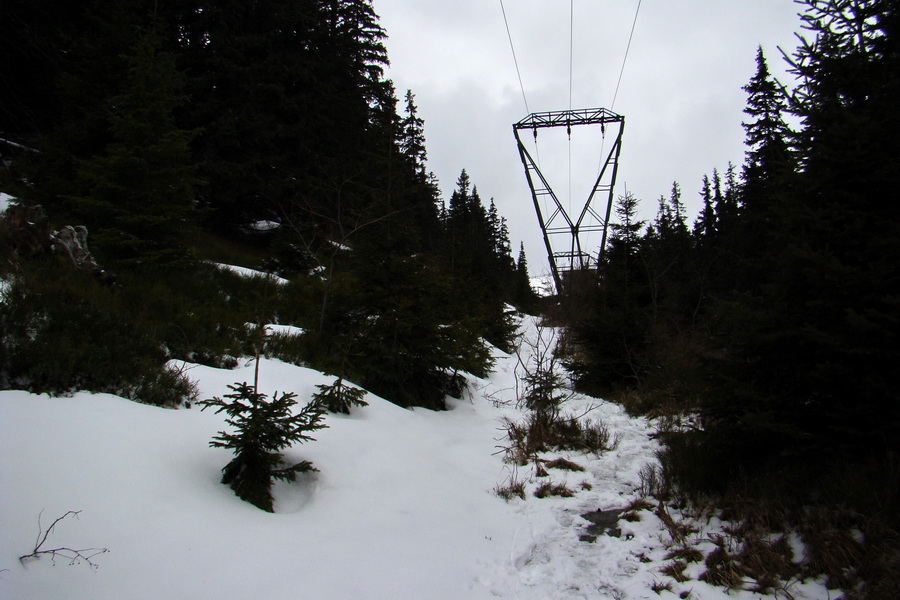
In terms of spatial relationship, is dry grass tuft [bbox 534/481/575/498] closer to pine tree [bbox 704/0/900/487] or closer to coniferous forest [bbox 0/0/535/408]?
pine tree [bbox 704/0/900/487]

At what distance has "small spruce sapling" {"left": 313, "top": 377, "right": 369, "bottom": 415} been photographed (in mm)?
5289

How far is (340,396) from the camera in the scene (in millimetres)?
5422

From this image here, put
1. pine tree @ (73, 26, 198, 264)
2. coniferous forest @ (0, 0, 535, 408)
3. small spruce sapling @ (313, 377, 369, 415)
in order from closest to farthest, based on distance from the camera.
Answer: coniferous forest @ (0, 0, 535, 408) → small spruce sapling @ (313, 377, 369, 415) → pine tree @ (73, 26, 198, 264)

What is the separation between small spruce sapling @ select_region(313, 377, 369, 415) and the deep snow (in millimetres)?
649

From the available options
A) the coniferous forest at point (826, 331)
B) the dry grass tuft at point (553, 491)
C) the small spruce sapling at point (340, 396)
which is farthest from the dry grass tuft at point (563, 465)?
the small spruce sapling at point (340, 396)

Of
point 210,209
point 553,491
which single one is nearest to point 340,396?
point 553,491

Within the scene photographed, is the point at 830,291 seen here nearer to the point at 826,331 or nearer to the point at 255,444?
the point at 826,331

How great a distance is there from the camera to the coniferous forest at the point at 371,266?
3145 millimetres

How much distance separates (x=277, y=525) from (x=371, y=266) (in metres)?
4.95

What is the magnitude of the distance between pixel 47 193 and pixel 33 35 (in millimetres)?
4184

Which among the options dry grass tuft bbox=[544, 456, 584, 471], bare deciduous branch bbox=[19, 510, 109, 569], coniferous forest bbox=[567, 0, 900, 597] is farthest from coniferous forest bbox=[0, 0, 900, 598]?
bare deciduous branch bbox=[19, 510, 109, 569]

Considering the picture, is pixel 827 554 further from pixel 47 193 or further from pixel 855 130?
pixel 47 193

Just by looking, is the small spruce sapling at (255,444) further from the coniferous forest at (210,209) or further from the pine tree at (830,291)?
the pine tree at (830,291)

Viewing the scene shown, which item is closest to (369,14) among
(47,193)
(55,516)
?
(47,193)
